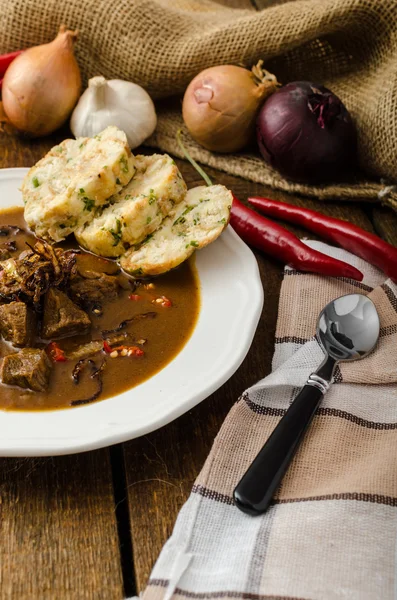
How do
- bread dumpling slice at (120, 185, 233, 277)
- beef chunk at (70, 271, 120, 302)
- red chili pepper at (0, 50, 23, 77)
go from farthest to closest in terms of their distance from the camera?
red chili pepper at (0, 50, 23, 77), bread dumpling slice at (120, 185, 233, 277), beef chunk at (70, 271, 120, 302)

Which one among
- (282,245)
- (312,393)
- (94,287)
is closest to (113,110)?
(282,245)

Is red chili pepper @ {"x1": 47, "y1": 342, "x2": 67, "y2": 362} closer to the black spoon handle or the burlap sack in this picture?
the black spoon handle

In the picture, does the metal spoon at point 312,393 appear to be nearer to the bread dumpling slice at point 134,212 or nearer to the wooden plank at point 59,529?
the wooden plank at point 59,529

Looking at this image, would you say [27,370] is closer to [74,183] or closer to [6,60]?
[74,183]

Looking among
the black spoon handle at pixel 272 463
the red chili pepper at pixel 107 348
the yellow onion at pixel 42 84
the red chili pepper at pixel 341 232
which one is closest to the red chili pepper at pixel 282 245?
the red chili pepper at pixel 341 232

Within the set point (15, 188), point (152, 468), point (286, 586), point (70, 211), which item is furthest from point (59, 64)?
point (286, 586)

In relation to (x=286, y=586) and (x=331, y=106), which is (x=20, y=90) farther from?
(x=286, y=586)

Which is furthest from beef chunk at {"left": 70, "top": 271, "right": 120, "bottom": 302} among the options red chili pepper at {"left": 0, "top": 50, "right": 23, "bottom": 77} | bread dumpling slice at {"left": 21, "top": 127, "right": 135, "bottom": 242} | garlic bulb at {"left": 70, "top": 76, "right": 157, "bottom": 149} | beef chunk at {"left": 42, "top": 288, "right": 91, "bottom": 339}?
red chili pepper at {"left": 0, "top": 50, "right": 23, "bottom": 77}
